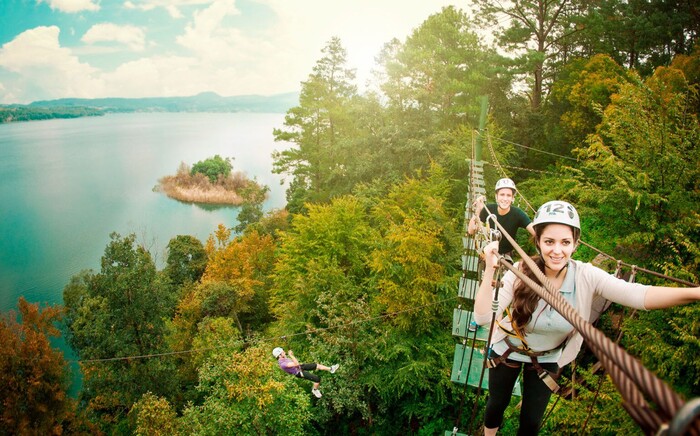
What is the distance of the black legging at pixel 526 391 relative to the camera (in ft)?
8.11

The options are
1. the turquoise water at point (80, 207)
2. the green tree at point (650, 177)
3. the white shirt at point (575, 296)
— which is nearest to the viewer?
the white shirt at point (575, 296)

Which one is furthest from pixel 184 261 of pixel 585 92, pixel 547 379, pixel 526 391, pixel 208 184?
pixel 547 379

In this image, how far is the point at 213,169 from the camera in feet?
184

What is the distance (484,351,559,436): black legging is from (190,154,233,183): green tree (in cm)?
5695

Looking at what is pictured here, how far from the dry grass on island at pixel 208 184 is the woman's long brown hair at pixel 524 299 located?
167 ft

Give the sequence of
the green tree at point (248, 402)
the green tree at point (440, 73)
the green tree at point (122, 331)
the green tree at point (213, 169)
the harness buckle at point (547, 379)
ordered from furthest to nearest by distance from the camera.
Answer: the green tree at point (213, 169), the green tree at point (440, 73), the green tree at point (122, 331), the green tree at point (248, 402), the harness buckle at point (547, 379)

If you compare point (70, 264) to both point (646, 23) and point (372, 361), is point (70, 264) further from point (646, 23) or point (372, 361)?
point (646, 23)

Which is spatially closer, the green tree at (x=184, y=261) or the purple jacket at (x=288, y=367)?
the purple jacket at (x=288, y=367)

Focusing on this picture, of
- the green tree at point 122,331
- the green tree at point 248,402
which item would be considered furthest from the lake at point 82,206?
the green tree at point 248,402

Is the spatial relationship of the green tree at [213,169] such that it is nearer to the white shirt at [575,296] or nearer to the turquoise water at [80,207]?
the turquoise water at [80,207]

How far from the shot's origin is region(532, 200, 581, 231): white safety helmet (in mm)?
2159

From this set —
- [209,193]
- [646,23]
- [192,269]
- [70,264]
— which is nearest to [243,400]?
[192,269]

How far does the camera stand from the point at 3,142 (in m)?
91.6

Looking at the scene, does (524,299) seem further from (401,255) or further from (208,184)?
(208,184)
